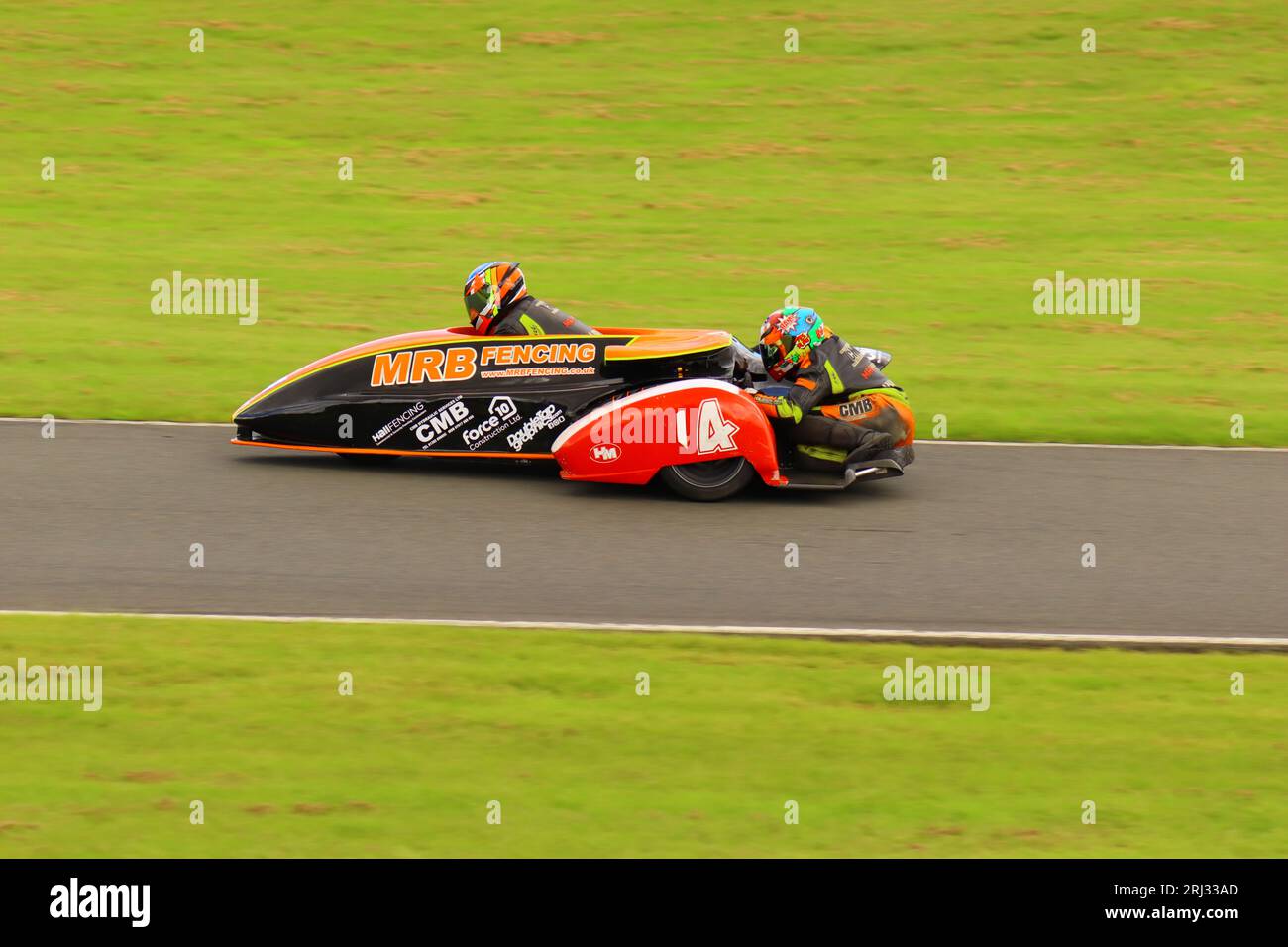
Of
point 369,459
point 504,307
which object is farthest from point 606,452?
point 369,459

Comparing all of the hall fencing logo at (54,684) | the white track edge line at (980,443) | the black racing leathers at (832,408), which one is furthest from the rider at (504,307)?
the hall fencing logo at (54,684)

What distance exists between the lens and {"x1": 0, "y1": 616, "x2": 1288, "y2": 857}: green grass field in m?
6.83

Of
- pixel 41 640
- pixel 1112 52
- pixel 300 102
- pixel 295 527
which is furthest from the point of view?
pixel 1112 52

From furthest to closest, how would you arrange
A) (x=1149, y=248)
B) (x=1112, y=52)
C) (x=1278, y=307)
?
(x=1112, y=52) < (x=1149, y=248) < (x=1278, y=307)

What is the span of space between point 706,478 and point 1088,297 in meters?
9.79

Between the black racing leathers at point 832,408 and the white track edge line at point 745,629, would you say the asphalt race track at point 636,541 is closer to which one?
the white track edge line at point 745,629

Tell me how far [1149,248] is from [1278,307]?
9.68ft

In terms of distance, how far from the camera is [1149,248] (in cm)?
2231

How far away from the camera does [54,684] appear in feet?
27.3

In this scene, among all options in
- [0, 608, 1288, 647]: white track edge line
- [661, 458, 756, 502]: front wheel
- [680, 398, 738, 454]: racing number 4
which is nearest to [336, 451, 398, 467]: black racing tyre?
[661, 458, 756, 502]: front wheel

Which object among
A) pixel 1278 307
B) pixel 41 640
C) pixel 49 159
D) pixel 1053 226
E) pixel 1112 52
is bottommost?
pixel 41 640

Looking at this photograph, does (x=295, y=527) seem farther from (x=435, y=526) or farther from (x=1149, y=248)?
(x=1149, y=248)

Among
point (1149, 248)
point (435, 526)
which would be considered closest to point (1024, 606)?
point (435, 526)

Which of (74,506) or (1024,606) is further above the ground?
(74,506)
